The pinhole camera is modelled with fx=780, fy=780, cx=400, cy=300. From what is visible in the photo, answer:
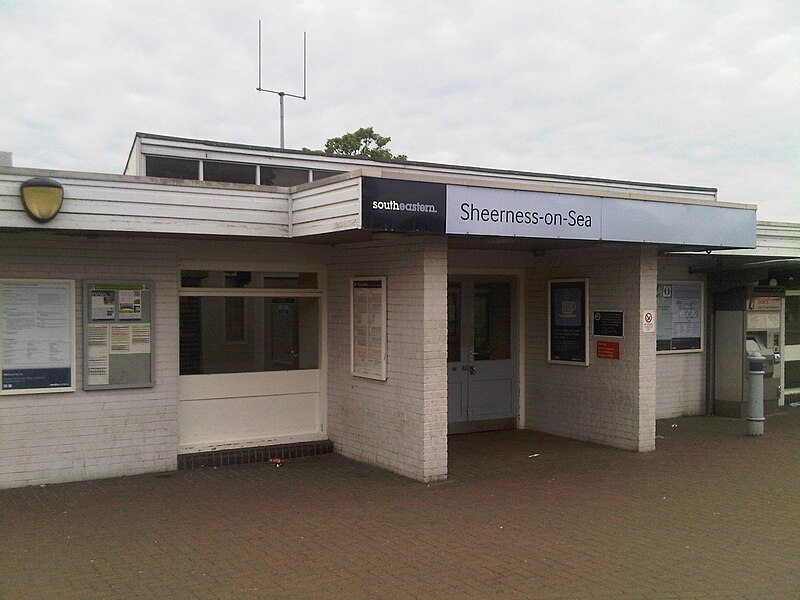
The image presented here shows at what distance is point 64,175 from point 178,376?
8.68 feet

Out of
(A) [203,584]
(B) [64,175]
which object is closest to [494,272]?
(B) [64,175]

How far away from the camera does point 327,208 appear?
25.3 feet

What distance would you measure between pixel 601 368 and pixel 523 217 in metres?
3.15

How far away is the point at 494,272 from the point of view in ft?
36.4

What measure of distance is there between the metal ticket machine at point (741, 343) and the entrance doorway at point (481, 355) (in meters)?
3.65

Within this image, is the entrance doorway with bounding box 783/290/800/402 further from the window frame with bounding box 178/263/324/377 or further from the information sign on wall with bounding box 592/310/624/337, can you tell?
the window frame with bounding box 178/263/324/377

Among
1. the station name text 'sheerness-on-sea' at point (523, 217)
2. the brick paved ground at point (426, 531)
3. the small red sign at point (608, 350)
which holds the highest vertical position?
the station name text 'sheerness-on-sea' at point (523, 217)

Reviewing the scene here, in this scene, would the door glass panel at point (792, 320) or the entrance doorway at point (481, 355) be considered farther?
the door glass panel at point (792, 320)

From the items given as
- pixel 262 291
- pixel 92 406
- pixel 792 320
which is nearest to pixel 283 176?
pixel 262 291

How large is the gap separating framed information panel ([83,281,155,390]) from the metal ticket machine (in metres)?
8.77

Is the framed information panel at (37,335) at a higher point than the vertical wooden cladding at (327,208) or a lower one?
lower

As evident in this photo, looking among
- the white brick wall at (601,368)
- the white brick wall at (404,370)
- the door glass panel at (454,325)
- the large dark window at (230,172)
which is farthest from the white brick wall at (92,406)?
the white brick wall at (601,368)

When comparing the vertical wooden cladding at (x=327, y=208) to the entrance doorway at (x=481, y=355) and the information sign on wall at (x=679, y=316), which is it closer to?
the entrance doorway at (x=481, y=355)

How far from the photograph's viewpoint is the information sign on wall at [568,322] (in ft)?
34.3
